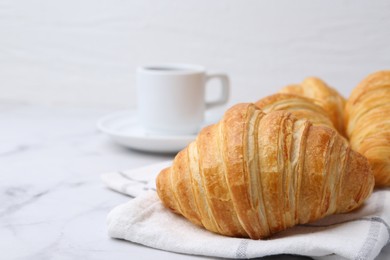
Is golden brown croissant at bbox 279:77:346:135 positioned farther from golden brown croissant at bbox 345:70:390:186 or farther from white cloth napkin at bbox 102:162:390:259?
white cloth napkin at bbox 102:162:390:259

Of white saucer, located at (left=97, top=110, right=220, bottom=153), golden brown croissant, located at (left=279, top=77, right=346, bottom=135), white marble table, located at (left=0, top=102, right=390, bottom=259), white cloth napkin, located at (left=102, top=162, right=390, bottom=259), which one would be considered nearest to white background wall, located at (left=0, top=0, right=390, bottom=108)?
white marble table, located at (left=0, top=102, right=390, bottom=259)

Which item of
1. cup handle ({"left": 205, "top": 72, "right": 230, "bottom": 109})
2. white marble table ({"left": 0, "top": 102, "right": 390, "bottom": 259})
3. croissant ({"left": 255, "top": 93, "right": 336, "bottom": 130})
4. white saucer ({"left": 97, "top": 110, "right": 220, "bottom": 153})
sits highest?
croissant ({"left": 255, "top": 93, "right": 336, "bottom": 130})

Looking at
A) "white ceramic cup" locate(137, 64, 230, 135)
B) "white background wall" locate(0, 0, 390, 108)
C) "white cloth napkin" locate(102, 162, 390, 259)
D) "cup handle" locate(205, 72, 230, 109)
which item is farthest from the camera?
"white background wall" locate(0, 0, 390, 108)

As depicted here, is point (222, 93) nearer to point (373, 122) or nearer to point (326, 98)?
point (326, 98)

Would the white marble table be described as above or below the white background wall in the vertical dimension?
below

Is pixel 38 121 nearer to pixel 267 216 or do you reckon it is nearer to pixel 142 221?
pixel 142 221

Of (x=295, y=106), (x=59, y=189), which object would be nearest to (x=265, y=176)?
(x=295, y=106)

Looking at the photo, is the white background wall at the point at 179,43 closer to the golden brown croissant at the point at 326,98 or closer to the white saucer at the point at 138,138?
the white saucer at the point at 138,138
